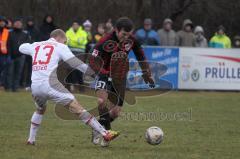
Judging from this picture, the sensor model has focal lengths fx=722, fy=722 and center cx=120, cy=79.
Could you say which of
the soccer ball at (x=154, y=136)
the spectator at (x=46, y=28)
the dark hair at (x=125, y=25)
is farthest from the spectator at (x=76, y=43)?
the soccer ball at (x=154, y=136)

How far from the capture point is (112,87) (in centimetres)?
1156

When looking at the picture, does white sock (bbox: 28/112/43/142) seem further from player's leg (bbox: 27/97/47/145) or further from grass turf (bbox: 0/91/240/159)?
grass turf (bbox: 0/91/240/159)

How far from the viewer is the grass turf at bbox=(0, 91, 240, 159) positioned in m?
10.4

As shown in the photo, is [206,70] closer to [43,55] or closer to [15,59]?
[15,59]

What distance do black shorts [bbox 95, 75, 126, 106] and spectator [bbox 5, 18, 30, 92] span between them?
10139 mm

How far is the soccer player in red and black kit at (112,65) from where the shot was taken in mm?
11297

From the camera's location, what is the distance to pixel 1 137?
39.3 ft

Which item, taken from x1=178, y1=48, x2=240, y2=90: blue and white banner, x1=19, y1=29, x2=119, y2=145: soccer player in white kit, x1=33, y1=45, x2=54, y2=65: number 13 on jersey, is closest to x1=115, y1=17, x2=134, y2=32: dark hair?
x1=19, y1=29, x2=119, y2=145: soccer player in white kit

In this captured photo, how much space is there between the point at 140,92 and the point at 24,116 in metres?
6.64

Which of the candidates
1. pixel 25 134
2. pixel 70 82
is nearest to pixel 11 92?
pixel 70 82

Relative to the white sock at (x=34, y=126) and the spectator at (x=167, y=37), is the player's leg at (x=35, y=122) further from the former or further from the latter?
the spectator at (x=167, y=37)

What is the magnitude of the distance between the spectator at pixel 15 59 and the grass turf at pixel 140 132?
105 centimetres

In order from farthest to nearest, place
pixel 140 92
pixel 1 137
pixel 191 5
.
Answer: pixel 191 5 < pixel 140 92 < pixel 1 137

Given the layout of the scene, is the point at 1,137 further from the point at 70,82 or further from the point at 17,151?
the point at 70,82
